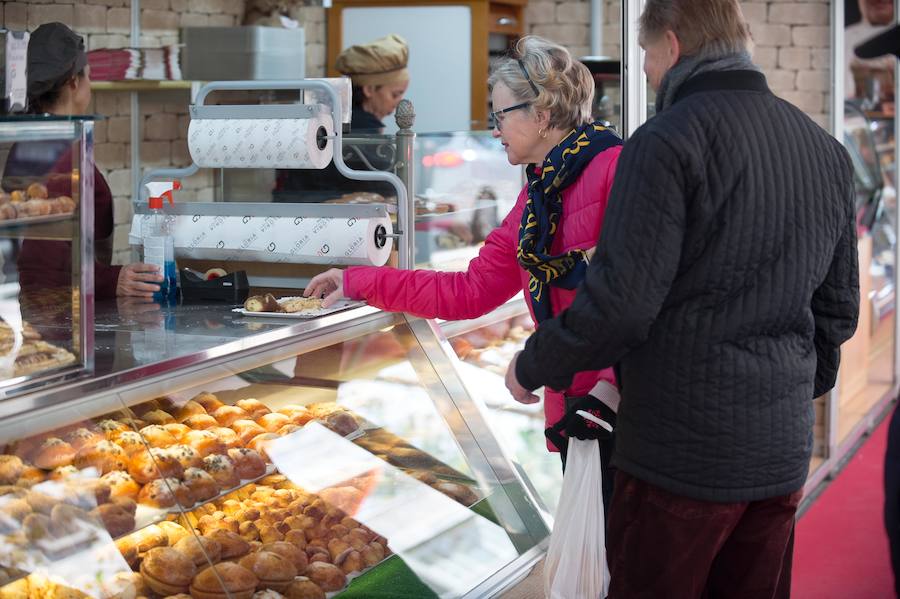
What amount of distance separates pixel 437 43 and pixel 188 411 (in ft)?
17.8

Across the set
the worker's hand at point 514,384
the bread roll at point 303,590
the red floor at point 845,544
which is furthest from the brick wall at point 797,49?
the bread roll at point 303,590

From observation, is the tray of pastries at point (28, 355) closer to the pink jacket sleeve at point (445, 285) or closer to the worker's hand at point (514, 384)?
the worker's hand at point (514, 384)

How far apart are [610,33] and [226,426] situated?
617cm

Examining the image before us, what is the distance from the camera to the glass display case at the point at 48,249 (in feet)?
6.43

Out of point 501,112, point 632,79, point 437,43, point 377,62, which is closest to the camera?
point 501,112

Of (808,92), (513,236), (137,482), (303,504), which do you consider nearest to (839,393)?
(808,92)

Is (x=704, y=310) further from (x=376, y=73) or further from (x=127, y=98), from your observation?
(x=127, y=98)

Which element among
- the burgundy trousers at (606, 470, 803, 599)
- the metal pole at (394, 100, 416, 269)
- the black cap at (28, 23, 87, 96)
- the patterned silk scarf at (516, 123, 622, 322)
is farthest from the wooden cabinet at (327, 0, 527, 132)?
the burgundy trousers at (606, 470, 803, 599)

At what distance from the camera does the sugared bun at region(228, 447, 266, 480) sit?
243 cm

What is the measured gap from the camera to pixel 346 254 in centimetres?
284

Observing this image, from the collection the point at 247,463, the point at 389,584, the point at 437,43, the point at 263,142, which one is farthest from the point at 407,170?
the point at 437,43

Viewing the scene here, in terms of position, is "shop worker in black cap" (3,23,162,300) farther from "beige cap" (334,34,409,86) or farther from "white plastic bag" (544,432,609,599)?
"beige cap" (334,34,409,86)

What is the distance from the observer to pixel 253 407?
2.50m

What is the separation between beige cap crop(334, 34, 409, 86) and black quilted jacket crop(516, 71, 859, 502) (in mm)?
3190
